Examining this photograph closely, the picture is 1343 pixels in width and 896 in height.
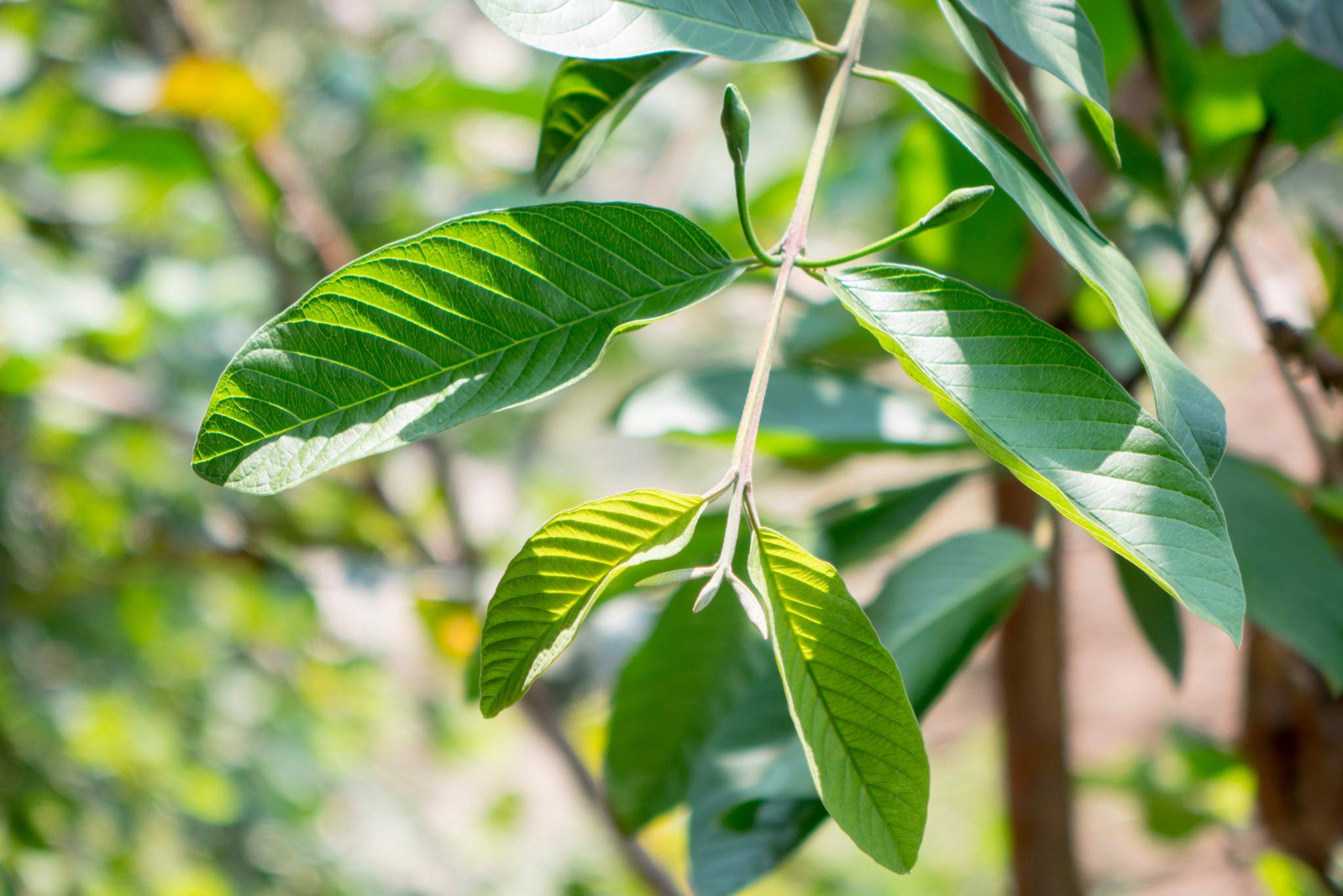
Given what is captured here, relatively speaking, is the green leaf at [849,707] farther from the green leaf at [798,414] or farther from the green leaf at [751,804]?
the green leaf at [798,414]

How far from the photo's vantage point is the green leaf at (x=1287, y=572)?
365 mm

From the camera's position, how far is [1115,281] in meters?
0.23

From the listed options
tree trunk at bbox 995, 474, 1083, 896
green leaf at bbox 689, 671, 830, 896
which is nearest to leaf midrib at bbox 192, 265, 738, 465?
green leaf at bbox 689, 671, 830, 896

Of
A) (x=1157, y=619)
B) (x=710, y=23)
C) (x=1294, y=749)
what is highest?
(x=710, y=23)

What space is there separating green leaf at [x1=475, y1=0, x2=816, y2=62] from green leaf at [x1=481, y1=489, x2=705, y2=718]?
0.10 m

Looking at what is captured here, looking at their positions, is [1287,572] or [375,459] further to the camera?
[375,459]

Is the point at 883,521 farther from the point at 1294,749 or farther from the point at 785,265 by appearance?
the point at 1294,749

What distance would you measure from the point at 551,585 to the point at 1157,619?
30cm

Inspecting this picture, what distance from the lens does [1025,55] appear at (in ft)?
0.77

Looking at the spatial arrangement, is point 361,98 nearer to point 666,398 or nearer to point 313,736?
point 666,398

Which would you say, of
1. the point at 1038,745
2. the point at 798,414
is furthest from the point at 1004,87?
the point at 1038,745

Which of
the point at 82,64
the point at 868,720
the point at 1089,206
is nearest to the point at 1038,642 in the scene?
the point at 1089,206

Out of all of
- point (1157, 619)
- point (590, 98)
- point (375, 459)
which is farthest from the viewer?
point (375, 459)

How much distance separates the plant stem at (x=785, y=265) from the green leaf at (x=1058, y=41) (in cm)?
3
